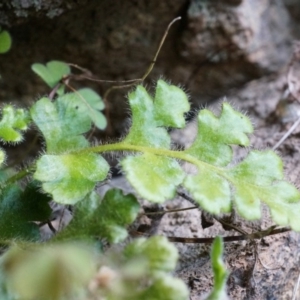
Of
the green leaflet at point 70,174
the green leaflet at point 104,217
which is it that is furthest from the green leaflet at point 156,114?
the green leaflet at point 104,217

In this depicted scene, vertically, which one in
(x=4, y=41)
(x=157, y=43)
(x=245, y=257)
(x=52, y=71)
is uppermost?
(x=4, y=41)

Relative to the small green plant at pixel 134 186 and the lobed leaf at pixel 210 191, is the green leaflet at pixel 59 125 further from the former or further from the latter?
the lobed leaf at pixel 210 191

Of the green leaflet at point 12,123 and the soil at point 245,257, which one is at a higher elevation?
the green leaflet at point 12,123

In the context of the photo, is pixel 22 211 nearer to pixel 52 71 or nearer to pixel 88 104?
pixel 88 104

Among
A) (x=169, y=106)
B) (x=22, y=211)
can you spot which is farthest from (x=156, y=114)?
(x=22, y=211)

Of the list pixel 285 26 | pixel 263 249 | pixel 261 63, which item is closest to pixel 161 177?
pixel 263 249

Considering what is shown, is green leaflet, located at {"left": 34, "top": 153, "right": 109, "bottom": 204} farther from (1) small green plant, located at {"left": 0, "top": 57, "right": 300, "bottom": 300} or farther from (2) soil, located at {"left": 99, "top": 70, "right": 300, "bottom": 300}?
(2) soil, located at {"left": 99, "top": 70, "right": 300, "bottom": 300}

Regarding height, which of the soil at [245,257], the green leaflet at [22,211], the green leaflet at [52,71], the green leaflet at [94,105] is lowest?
the soil at [245,257]
